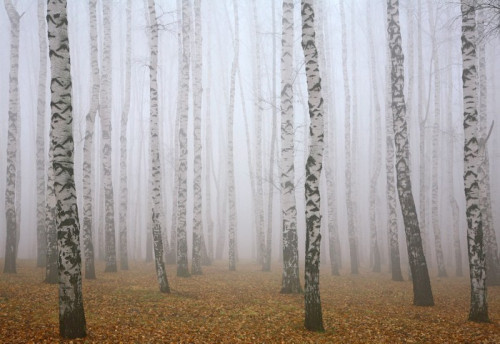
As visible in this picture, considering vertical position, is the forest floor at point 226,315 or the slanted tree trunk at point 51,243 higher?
the slanted tree trunk at point 51,243

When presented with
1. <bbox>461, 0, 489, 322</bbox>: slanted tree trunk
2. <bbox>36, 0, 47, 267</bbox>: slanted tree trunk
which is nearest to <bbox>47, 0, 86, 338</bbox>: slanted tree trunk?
<bbox>461, 0, 489, 322</bbox>: slanted tree trunk

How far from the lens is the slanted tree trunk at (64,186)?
5.97 metres

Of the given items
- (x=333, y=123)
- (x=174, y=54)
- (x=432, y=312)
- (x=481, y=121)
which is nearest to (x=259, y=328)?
(x=432, y=312)

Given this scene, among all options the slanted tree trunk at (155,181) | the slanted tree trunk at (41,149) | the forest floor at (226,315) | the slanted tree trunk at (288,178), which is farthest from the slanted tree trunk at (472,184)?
the slanted tree trunk at (41,149)

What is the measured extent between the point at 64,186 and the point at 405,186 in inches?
359

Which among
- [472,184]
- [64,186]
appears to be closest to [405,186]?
[472,184]

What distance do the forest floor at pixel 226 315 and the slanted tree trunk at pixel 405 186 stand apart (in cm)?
66

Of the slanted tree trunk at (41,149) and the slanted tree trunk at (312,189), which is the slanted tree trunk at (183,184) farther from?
the slanted tree trunk at (312,189)

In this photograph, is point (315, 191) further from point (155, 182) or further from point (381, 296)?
point (381, 296)

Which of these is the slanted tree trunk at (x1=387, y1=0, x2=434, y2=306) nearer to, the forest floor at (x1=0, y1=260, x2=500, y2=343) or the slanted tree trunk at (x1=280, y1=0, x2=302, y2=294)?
the forest floor at (x1=0, y1=260, x2=500, y2=343)

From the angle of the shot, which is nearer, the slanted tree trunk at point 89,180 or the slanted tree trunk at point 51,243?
the slanted tree trunk at point 51,243

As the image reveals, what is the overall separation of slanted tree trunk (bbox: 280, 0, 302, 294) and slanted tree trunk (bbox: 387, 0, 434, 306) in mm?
3396

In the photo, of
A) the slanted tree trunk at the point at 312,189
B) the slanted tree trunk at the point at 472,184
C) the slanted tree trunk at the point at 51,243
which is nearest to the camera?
the slanted tree trunk at the point at 312,189

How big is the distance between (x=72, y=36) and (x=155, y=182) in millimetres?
26231
